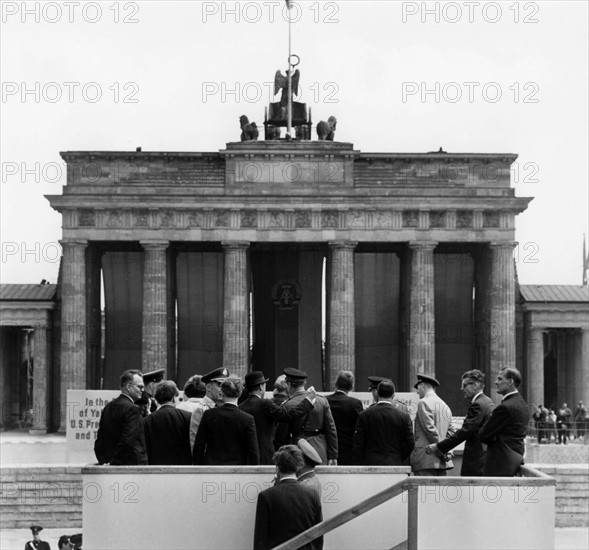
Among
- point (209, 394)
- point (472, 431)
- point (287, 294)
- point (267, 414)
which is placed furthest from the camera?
point (287, 294)

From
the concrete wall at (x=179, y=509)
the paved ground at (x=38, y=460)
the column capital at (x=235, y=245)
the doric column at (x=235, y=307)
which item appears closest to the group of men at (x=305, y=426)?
the concrete wall at (x=179, y=509)

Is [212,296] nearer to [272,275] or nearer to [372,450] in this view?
[272,275]

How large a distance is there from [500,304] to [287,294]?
32.5ft

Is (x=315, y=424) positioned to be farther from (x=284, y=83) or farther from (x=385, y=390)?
(x=284, y=83)

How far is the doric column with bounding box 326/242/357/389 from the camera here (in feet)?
188

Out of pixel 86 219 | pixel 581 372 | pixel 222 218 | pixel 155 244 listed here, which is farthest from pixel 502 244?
pixel 86 219

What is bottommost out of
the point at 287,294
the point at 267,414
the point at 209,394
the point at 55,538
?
the point at 55,538

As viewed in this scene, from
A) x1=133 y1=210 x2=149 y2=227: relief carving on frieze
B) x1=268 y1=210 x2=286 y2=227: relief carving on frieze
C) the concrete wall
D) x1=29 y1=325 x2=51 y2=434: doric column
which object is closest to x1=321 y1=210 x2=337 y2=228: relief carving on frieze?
x1=268 y1=210 x2=286 y2=227: relief carving on frieze

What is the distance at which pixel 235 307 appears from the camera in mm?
57312

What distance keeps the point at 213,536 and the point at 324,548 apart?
1.25 meters

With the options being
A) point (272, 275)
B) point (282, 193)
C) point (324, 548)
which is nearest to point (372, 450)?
point (324, 548)

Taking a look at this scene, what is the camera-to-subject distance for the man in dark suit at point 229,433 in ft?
49.4

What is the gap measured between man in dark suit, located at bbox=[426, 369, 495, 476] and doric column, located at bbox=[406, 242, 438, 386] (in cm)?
4089

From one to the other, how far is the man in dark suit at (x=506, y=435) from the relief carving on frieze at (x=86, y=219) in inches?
1719
